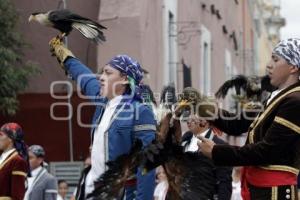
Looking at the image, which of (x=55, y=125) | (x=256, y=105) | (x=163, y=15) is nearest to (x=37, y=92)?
(x=55, y=125)

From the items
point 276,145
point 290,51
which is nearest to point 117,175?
point 276,145

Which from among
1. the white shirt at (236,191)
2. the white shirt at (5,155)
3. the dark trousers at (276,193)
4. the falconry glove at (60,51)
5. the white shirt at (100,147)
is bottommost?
the white shirt at (236,191)

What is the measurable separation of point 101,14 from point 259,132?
9.84m

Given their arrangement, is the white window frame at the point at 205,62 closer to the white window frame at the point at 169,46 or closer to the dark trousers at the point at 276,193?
the white window frame at the point at 169,46

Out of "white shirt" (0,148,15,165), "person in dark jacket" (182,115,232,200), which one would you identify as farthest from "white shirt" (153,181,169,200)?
"white shirt" (0,148,15,165)

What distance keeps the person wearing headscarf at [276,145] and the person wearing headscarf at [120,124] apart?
54 cm

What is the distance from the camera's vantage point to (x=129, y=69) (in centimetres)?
607

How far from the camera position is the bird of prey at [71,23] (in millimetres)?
6496

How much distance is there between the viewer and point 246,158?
5.38 metres

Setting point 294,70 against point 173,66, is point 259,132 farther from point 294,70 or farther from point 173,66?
point 173,66

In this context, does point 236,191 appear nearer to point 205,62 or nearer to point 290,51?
point 290,51

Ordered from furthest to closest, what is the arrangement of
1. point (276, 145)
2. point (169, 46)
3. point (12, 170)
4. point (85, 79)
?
1. point (169, 46)
2. point (12, 170)
3. point (85, 79)
4. point (276, 145)

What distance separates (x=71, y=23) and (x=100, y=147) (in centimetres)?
107

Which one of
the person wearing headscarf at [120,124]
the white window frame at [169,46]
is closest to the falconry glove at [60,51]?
the person wearing headscarf at [120,124]
